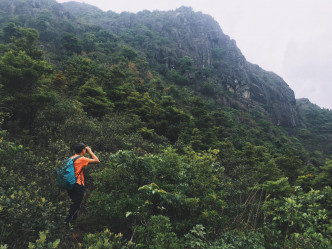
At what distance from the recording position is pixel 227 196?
17.7ft

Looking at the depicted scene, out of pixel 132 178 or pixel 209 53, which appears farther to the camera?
pixel 209 53

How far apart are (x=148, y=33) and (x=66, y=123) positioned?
59020mm

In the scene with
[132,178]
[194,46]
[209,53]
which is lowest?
[132,178]

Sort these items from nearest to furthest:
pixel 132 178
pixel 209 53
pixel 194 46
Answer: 1. pixel 132 178
2. pixel 194 46
3. pixel 209 53

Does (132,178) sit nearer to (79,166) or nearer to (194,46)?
(79,166)

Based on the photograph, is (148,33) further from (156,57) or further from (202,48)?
(202,48)

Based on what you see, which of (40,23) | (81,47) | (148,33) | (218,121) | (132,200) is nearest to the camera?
(132,200)

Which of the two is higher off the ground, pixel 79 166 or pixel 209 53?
pixel 209 53

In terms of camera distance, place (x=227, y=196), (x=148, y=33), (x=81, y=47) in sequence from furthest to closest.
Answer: (x=148, y=33) → (x=81, y=47) → (x=227, y=196)

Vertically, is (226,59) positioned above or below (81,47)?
above

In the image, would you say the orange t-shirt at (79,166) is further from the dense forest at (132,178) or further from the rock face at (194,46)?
the rock face at (194,46)

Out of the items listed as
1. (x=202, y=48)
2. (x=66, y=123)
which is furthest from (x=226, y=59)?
(x=66, y=123)

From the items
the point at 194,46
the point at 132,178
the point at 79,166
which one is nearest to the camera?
the point at 79,166

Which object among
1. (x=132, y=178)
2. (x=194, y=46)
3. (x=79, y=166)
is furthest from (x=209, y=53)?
(x=79, y=166)
